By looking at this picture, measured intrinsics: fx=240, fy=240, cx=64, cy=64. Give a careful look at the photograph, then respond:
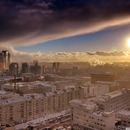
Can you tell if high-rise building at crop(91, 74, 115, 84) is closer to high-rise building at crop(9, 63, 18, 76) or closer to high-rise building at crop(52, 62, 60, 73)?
high-rise building at crop(52, 62, 60, 73)

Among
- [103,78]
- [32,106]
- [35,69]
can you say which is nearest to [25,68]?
[35,69]

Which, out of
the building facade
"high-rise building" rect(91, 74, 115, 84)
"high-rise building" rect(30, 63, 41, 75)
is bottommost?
the building facade

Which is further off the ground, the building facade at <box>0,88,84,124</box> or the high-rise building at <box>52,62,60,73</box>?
the high-rise building at <box>52,62,60,73</box>

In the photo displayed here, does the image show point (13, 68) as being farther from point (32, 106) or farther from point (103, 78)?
point (32, 106)

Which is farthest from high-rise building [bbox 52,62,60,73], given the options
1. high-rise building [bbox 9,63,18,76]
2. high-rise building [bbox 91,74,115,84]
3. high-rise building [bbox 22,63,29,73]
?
high-rise building [bbox 91,74,115,84]

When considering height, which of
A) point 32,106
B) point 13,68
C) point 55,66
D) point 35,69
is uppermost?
point 55,66

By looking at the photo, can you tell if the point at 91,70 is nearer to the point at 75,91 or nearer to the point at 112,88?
the point at 112,88

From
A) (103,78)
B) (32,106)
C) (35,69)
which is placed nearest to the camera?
(32,106)

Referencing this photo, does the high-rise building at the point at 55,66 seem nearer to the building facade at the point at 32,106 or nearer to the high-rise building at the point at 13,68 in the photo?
the high-rise building at the point at 13,68

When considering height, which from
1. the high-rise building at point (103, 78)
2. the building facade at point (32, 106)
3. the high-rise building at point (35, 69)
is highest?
the high-rise building at point (35, 69)

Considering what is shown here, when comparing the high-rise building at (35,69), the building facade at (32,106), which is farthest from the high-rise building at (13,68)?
the building facade at (32,106)

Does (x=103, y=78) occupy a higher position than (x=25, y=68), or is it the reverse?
(x=25, y=68)
